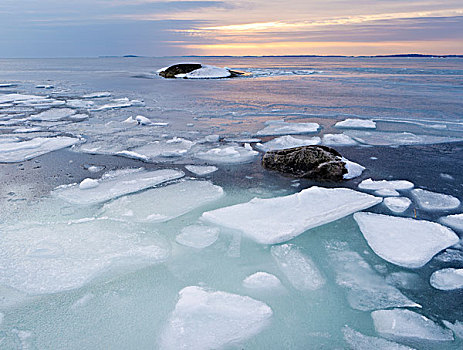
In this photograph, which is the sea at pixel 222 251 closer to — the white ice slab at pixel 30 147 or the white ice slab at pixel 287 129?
the white ice slab at pixel 30 147

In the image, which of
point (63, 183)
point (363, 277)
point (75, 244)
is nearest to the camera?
point (363, 277)

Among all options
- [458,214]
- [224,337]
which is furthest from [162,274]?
[458,214]

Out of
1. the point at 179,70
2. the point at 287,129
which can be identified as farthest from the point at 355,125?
the point at 179,70

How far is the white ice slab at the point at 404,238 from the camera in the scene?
3.01 metres

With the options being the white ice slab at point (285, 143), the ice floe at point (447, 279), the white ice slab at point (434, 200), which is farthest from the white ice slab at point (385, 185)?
the white ice slab at point (285, 143)

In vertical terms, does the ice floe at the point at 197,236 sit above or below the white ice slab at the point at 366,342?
above

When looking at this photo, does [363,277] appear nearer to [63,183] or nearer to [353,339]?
[353,339]

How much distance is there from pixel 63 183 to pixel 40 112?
24.1 ft

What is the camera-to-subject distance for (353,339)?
7.18 feet

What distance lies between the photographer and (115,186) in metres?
4.55

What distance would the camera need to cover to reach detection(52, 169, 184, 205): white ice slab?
13.8 ft

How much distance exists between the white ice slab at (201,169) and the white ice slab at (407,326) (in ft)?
10.6

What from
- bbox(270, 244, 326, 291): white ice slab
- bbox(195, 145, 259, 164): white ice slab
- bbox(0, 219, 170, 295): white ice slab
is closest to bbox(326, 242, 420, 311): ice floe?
bbox(270, 244, 326, 291): white ice slab

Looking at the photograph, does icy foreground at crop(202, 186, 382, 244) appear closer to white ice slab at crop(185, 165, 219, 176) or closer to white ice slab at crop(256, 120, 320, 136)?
white ice slab at crop(185, 165, 219, 176)
